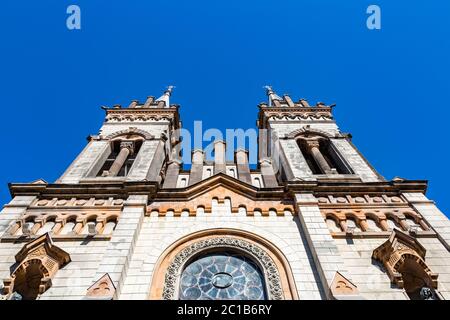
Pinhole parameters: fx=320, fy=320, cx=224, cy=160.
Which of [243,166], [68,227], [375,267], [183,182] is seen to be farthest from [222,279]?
[243,166]

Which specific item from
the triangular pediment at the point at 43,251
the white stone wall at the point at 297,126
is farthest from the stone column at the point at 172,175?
the white stone wall at the point at 297,126

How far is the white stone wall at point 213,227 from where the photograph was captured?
1005 cm

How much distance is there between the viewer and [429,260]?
35.4ft

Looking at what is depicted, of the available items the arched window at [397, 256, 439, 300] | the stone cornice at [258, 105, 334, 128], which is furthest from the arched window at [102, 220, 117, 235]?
the stone cornice at [258, 105, 334, 128]

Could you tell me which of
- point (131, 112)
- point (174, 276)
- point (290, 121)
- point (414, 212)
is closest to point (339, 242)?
point (414, 212)

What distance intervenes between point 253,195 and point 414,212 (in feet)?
21.5

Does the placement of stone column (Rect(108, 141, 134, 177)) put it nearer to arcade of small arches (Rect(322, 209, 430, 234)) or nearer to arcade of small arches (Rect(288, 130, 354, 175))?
arcade of small arches (Rect(288, 130, 354, 175))

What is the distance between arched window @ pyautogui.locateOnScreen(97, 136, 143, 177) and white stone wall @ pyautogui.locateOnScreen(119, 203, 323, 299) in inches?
220

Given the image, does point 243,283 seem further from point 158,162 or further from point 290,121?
point 290,121

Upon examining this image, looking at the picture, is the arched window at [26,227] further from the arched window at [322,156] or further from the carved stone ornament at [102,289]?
the arched window at [322,156]

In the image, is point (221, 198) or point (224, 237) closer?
point (224, 237)

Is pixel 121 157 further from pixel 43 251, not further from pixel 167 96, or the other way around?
pixel 167 96

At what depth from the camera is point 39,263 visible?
10391 millimetres

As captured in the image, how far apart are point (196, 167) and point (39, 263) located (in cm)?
914
